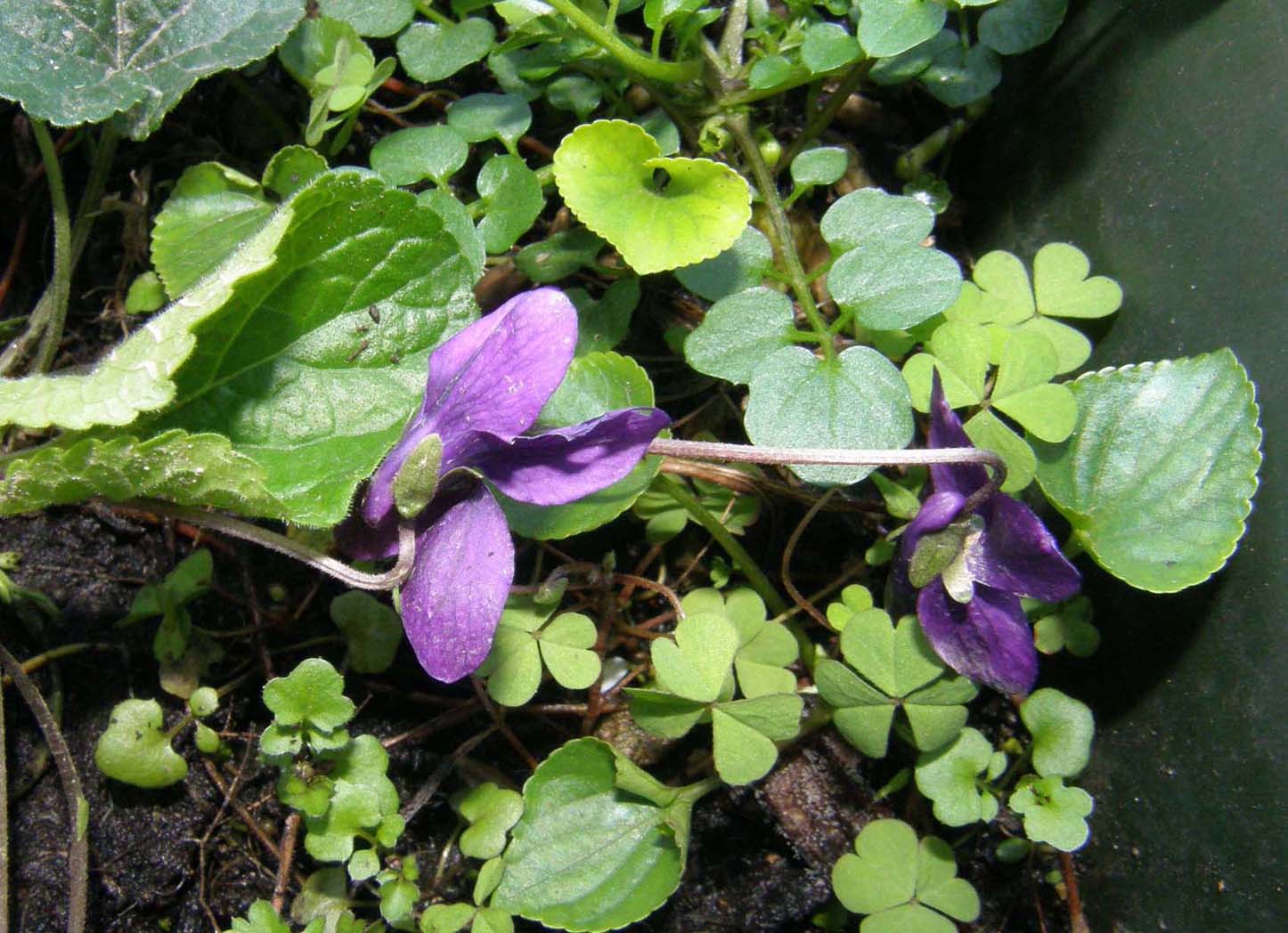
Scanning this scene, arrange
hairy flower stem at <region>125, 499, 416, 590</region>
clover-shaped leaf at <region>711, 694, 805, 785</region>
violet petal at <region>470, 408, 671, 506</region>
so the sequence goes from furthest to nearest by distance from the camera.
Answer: clover-shaped leaf at <region>711, 694, 805, 785</region> < hairy flower stem at <region>125, 499, 416, 590</region> < violet petal at <region>470, 408, 671, 506</region>

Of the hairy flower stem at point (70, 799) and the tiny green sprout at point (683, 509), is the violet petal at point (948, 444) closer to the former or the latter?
the tiny green sprout at point (683, 509)

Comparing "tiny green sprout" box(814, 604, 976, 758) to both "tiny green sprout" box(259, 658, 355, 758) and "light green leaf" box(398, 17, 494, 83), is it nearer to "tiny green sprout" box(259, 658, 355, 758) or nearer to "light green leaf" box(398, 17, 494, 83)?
"tiny green sprout" box(259, 658, 355, 758)

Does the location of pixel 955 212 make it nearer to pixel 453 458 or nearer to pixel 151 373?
pixel 453 458

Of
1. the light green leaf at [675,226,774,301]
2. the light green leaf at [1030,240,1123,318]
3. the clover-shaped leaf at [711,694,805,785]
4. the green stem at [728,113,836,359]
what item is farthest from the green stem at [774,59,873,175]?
the clover-shaped leaf at [711,694,805,785]

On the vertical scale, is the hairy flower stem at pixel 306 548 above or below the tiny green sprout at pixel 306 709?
above

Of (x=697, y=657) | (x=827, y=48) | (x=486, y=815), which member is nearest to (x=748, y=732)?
(x=697, y=657)

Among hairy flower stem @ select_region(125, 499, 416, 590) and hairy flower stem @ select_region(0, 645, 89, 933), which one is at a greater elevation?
hairy flower stem @ select_region(125, 499, 416, 590)

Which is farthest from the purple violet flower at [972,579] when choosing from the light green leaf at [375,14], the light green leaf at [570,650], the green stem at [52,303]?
the green stem at [52,303]
